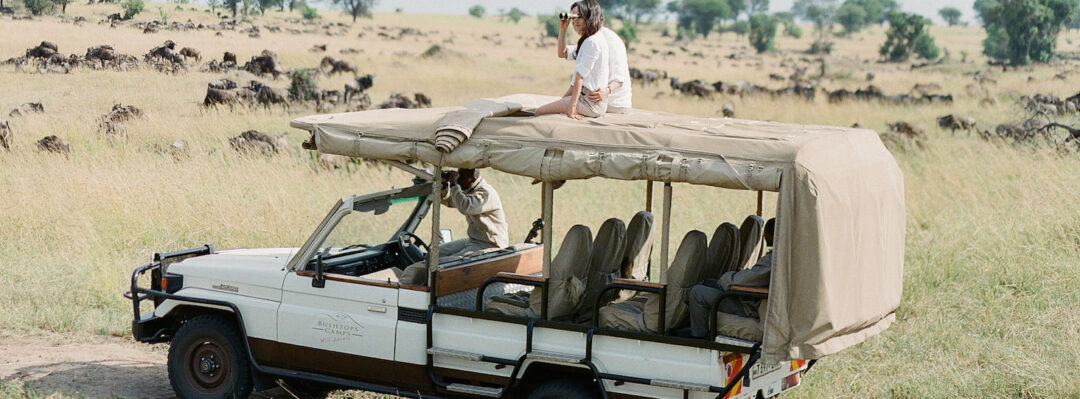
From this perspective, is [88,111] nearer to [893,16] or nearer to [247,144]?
[247,144]

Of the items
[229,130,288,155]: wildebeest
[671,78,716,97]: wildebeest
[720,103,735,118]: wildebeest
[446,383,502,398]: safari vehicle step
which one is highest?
[446,383,502,398]: safari vehicle step

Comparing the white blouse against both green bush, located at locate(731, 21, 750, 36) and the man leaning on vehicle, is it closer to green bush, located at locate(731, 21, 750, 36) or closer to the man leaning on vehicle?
the man leaning on vehicle

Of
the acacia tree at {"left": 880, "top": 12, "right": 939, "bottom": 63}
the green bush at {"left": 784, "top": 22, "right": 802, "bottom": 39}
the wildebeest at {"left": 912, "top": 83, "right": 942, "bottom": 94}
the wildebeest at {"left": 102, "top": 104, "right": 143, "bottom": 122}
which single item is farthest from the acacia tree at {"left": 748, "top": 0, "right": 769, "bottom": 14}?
the wildebeest at {"left": 102, "top": 104, "right": 143, "bottom": 122}

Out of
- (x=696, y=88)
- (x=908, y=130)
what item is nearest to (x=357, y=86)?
(x=696, y=88)

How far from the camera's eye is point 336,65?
3086 cm

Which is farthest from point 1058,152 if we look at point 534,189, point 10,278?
point 10,278

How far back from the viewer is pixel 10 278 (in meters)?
10.3

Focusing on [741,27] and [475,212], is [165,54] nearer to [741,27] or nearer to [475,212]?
[475,212]

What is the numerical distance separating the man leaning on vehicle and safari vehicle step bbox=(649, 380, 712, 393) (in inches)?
84.9

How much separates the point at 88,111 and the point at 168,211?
7.02 m

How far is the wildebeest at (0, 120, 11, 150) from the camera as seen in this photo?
15281 mm

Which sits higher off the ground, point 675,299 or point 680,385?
point 675,299

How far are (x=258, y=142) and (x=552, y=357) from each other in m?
10.8

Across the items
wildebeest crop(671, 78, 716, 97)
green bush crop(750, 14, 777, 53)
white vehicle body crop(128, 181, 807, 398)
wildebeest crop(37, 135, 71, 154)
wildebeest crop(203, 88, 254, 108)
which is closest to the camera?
white vehicle body crop(128, 181, 807, 398)
